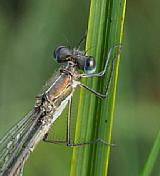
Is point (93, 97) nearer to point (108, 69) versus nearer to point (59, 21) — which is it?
point (108, 69)

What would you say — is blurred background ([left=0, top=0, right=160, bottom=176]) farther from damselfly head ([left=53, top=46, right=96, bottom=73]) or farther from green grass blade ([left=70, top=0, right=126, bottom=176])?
green grass blade ([left=70, top=0, right=126, bottom=176])

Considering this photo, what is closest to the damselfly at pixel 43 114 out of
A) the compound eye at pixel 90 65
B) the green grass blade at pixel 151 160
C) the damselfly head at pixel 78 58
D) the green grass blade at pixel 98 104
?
the damselfly head at pixel 78 58

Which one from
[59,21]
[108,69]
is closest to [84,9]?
[59,21]

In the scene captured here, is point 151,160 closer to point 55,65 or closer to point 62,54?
point 62,54

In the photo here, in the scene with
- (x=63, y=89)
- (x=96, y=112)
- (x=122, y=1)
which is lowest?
(x=96, y=112)

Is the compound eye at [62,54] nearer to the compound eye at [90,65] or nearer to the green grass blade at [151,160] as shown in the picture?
the compound eye at [90,65]

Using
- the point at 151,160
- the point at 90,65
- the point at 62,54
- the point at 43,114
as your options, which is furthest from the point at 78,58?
the point at 151,160
